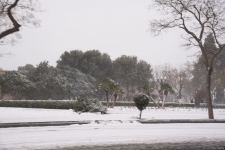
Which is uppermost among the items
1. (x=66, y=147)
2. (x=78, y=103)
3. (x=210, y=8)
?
(x=210, y=8)

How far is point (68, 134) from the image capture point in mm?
18734

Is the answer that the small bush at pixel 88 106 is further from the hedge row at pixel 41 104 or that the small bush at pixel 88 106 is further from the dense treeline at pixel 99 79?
the dense treeline at pixel 99 79

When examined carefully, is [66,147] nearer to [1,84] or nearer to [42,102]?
[42,102]

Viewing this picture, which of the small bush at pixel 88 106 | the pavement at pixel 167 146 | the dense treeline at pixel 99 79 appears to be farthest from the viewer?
the dense treeline at pixel 99 79

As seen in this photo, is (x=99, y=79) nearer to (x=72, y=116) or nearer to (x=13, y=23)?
(x=72, y=116)

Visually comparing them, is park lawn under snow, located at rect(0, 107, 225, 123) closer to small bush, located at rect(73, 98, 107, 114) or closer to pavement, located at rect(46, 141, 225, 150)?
small bush, located at rect(73, 98, 107, 114)

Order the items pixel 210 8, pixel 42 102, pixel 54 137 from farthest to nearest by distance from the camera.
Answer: pixel 42 102 < pixel 210 8 < pixel 54 137

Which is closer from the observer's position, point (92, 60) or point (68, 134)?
point (68, 134)

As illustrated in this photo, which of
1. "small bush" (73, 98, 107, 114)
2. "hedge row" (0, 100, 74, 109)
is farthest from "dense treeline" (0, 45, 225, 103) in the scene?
"small bush" (73, 98, 107, 114)

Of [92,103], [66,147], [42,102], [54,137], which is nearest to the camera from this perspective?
[66,147]

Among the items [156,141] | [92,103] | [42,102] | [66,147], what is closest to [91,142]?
[66,147]

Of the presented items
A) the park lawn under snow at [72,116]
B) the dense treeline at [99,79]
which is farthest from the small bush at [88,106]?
the dense treeline at [99,79]

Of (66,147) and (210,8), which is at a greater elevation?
(210,8)

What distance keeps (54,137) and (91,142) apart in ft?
7.68
